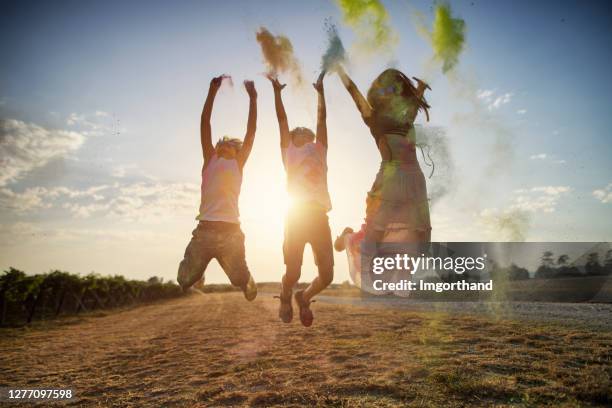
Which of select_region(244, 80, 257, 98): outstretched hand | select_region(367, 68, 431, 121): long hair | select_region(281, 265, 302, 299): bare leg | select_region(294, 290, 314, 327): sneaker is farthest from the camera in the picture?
select_region(244, 80, 257, 98): outstretched hand

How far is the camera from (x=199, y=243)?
5.66 meters

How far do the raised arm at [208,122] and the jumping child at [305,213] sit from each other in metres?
0.86

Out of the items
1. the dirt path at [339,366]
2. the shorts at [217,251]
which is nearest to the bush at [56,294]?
the dirt path at [339,366]

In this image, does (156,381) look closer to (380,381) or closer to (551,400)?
(380,381)

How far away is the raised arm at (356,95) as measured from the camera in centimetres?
561

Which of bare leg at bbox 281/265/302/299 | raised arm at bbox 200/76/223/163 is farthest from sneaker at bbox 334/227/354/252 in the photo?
raised arm at bbox 200/76/223/163

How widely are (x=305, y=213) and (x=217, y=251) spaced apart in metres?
1.33

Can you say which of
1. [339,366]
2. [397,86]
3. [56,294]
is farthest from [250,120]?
[56,294]

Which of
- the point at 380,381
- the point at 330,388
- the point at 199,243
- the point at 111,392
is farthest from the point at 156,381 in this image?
the point at 199,243

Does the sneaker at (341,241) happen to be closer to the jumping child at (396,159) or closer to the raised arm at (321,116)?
the jumping child at (396,159)

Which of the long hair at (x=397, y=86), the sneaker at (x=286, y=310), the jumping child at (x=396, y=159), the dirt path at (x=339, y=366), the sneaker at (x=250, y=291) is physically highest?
the long hair at (x=397, y=86)

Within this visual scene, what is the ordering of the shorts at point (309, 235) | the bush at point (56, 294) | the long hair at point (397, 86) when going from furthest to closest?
1. the bush at point (56, 294)
2. the long hair at point (397, 86)
3. the shorts at point (309, 235)

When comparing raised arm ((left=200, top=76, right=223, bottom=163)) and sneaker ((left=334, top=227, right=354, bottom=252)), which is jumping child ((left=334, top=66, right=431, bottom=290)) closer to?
sneaker ((left=334, top=227, right=354, bottom=252))

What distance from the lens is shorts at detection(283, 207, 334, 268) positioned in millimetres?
5246
